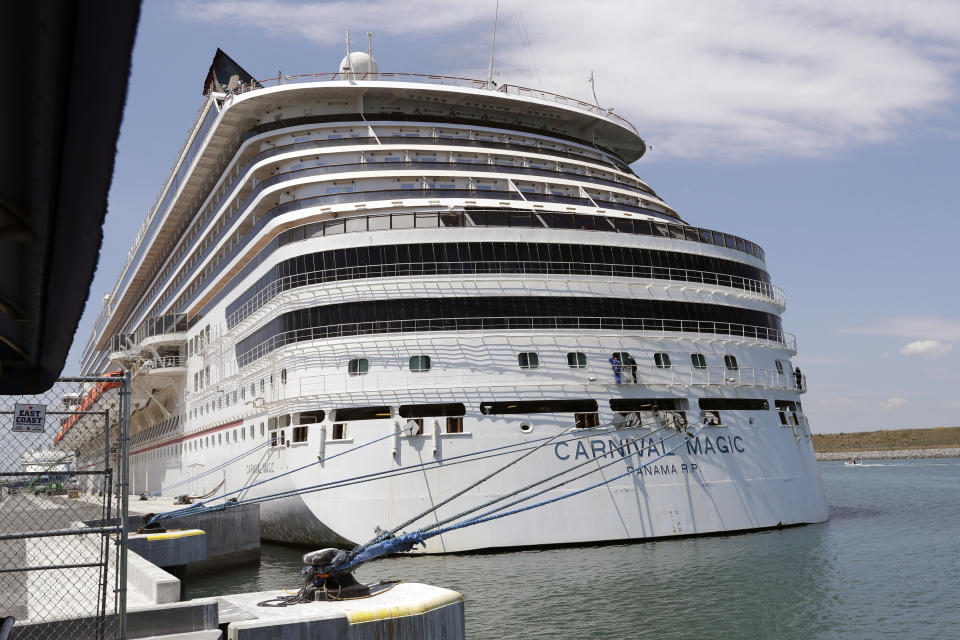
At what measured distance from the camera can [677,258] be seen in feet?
80.9

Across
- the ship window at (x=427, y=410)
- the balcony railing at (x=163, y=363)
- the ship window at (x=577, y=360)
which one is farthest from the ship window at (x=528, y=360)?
the balcony railing at (x=163, y=363)

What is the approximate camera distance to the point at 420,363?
22.0 meters

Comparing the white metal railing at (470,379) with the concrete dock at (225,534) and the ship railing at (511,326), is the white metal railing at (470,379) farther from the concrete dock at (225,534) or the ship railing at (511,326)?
the concrete dock at (225,534)

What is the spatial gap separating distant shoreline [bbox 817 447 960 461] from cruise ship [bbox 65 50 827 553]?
11316 centimetres

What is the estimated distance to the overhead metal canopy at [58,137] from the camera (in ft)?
8.57

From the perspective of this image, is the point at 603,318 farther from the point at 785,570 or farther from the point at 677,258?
the point at 785,570

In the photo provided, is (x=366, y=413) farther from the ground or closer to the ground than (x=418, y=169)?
closer to the ground

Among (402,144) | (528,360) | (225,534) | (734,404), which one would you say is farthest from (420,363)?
(402,144)

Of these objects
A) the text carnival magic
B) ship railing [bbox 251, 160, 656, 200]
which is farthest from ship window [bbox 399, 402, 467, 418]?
ship railing [bbox 251, 160, 656, 200]

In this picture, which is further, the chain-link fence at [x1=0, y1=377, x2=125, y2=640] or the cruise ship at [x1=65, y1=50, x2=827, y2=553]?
the cruise ship at [x1=65, y1=50, x2=827, y2=553]

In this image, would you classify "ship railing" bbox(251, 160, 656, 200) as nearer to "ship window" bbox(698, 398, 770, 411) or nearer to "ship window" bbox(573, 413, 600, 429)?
"ship window" bbox(698, 398, 770, 411)

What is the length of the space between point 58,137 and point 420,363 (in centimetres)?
1886

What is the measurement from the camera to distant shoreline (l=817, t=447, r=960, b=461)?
124m

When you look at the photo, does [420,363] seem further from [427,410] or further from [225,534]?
[225,534]
